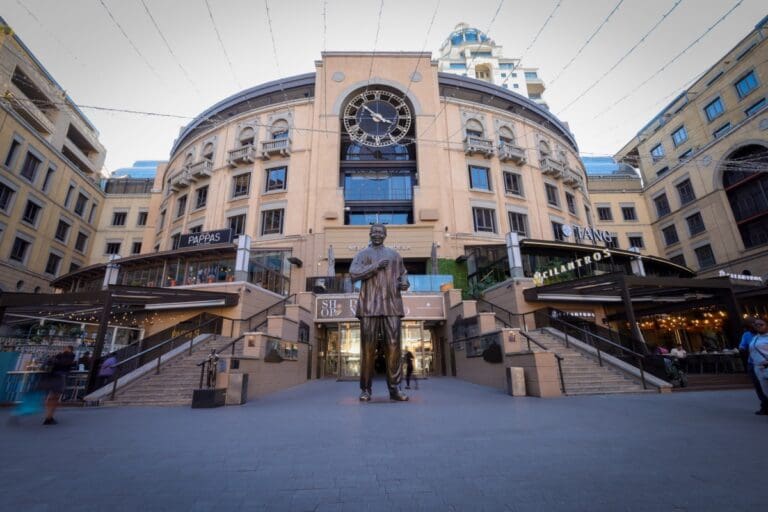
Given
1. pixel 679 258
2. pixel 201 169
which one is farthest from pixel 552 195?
pixel 201 169

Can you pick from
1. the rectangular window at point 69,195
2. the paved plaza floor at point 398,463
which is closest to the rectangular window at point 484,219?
the paved plaza floor at point 398,463

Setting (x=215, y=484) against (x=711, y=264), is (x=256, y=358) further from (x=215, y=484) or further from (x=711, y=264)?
(x=711, y=264)

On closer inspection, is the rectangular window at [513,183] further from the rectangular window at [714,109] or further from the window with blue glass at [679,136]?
the window with blue glass at [679,136]

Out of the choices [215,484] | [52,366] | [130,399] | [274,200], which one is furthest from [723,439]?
[274,200]

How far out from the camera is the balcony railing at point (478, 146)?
82.7ft

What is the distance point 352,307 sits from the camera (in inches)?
667

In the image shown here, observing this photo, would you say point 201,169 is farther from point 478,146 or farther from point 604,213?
point 604,213

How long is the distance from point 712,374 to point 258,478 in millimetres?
14571

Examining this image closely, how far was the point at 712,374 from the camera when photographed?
1102cm

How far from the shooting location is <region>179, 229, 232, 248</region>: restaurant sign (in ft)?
65.3

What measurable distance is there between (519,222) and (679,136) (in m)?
23.6

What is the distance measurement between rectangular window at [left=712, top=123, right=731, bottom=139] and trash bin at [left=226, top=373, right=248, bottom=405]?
40.2 metres

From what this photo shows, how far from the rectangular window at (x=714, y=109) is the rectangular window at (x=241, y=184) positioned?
41039mm

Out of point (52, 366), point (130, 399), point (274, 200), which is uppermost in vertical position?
point (274, 200)
